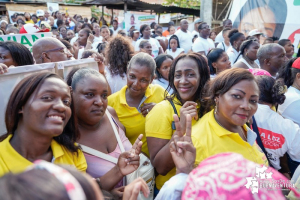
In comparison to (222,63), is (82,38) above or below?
above

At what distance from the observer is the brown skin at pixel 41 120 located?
4.96ft

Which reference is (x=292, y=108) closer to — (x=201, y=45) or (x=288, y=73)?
(x=288, y=73)

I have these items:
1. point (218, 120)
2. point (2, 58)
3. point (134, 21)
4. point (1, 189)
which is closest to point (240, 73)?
point (218, 120)

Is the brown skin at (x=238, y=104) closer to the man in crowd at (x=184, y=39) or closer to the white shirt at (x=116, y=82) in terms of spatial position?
the white shirt at (x=116, y=82)

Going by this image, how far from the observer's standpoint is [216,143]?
1742 millimetres

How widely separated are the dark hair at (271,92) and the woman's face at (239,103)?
618mm

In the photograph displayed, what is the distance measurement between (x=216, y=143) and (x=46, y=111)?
1116 mm

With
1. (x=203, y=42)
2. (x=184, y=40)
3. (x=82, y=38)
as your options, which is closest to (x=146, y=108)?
(x=82, y=38)

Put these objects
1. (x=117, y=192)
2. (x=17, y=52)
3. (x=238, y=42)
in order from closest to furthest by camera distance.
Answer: (x=117, y=192)
(x=17, y=52)
(x=238, y=42)

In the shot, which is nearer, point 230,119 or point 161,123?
point 230,119

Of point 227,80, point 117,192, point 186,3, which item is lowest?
point 117,192

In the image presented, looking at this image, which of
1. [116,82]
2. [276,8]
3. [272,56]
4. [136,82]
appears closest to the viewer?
[136,82]

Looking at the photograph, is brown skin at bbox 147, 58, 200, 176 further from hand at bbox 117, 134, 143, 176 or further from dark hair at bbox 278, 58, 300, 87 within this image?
dark hair at bbox 278, 58, 300, 87

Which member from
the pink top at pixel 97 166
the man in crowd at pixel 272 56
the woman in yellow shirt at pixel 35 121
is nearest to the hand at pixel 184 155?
the pink top at pixel 97 166
